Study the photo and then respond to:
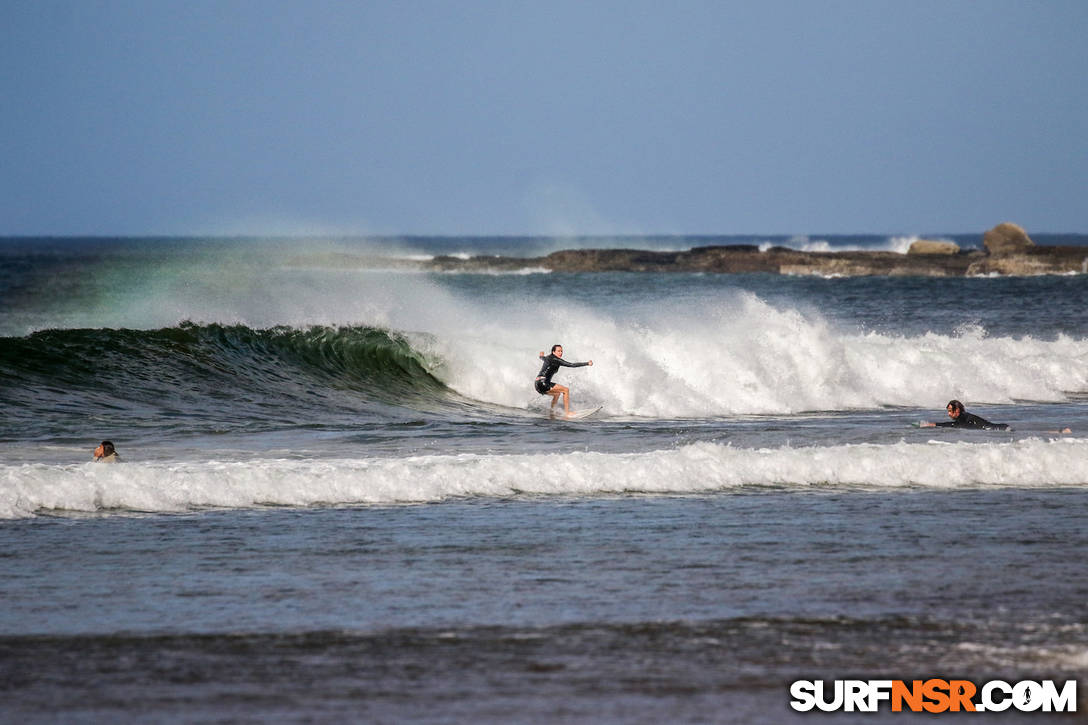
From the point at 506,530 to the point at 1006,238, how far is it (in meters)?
83.3

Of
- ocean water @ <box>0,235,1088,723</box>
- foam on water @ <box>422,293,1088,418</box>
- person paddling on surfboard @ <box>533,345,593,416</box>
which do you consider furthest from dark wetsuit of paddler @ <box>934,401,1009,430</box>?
person paddling on surfboard @ <box>533,345,593,416</box>

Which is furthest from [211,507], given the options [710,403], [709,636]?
[710,403]

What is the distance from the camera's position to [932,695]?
623cm

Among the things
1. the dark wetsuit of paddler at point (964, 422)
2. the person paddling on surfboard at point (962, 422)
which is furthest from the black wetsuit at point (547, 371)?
the dark wetsuit of paddler at point (964, 422)

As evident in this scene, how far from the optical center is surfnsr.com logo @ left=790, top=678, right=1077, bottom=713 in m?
6.10

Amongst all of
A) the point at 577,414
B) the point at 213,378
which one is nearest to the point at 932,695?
the point at 577,414

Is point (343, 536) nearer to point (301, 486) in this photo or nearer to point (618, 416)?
point (301, 486)

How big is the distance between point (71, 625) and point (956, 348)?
80.7 feet

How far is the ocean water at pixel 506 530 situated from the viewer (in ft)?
21.5

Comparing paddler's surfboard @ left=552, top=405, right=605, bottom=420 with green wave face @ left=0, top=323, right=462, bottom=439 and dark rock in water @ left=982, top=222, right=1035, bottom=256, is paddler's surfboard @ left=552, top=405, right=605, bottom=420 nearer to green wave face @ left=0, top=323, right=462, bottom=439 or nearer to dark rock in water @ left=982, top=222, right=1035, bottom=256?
green wave face @ left=0, top=323, right=462, bottom=439

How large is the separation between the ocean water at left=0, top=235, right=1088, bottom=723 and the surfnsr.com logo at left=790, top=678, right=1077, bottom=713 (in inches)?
5.1

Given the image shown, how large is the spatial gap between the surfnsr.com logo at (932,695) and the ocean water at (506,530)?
13 centimetres

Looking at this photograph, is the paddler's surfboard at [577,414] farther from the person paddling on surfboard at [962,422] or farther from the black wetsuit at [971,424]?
the black wetsuit at [971,424]

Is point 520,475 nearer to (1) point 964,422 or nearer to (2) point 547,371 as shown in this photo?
(1) point 964,422
